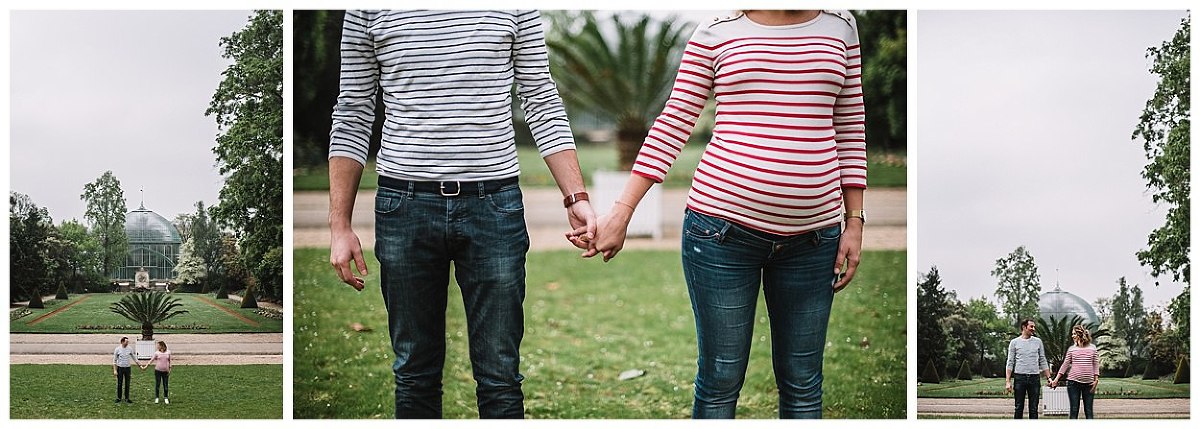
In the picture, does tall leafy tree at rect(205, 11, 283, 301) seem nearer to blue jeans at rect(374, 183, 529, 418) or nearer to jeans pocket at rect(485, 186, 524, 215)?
blue jeans at rect(374, 183, 529, 418)

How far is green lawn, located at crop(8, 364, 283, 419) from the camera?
11.7ft

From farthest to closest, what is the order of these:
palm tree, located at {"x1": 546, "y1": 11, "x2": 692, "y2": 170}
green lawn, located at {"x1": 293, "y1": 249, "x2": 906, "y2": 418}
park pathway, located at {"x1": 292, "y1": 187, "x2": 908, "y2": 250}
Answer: palm tree, located at {"x1": 546, "y1": 11, "x2": 692, "y2": 170}, park pathway, located at {"x1": 292, "y1": 187, "x2": 908, "y2": 250}, green lawn, located at {"x1": 293, "y1": 249, "x2": 906, "y2": 418}

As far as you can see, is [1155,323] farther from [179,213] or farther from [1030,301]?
[179,213]

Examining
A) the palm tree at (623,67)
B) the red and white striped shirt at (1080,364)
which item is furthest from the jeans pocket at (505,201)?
the palm tree at (623,67)

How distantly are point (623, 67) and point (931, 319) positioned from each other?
659 cm

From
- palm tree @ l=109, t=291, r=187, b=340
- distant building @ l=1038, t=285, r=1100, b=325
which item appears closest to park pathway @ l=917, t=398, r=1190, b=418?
distant building @ l=1038, t=285, r=1100, b=325

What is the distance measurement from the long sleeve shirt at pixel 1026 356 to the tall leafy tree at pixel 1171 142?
48 centimetres

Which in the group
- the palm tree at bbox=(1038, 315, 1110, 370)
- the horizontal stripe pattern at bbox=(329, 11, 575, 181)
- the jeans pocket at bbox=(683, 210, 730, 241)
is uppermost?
the horizontal stripe pattern at bbox=(329, 11, 575, 181)

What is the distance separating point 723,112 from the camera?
8.72 feet

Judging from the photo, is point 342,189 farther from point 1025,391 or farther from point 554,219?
point 554,219

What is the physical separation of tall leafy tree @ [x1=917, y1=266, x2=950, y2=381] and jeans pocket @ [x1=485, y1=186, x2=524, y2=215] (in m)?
1.54

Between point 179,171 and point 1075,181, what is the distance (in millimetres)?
2911

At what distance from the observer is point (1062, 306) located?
3584 mm

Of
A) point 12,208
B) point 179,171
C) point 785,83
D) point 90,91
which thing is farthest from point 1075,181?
point 12,208
